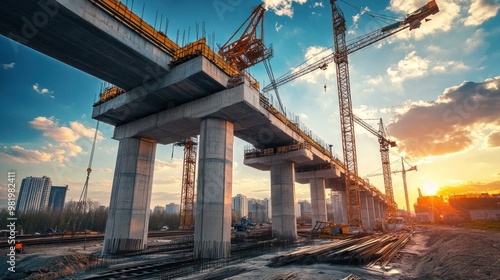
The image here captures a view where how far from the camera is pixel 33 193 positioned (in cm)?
10862

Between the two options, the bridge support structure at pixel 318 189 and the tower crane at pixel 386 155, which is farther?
the tower crane at pixel 386 155

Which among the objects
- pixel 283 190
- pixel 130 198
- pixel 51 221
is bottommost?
pixel 51 221

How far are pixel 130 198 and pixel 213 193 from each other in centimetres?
834

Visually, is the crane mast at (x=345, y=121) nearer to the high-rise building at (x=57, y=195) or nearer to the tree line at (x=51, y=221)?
the tree line at (x=51, y=221)

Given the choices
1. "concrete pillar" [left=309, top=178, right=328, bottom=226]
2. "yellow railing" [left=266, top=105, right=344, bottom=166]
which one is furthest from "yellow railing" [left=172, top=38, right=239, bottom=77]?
"concrete pillar" [left=309, top=178, right=328, bottom=226]

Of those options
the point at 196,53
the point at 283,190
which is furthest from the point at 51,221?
the point at 196,53

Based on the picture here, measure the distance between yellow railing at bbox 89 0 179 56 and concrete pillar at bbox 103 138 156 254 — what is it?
10.1 metres

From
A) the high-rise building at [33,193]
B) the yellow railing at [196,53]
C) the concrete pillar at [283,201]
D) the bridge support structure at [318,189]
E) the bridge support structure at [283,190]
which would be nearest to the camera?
the yellow railing at [196,53]

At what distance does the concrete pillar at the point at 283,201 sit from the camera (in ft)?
105

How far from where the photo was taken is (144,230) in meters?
22.5

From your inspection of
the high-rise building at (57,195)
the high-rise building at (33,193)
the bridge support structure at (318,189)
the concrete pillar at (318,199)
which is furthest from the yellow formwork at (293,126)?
the high-rise building at (57,195)

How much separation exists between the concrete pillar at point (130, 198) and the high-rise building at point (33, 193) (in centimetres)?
11070

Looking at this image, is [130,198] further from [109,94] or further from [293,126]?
[293,126]

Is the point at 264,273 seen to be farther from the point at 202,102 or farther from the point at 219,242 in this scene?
the point at 202,102
